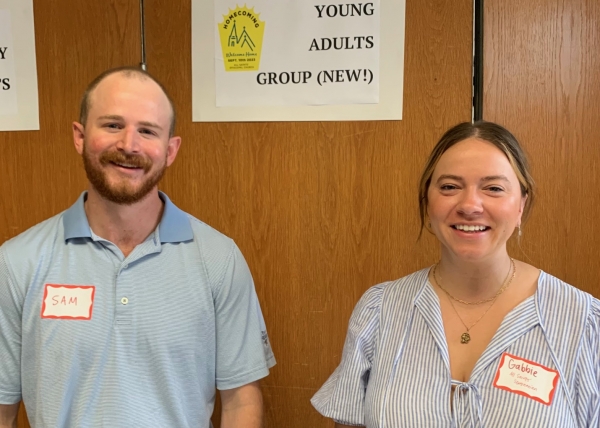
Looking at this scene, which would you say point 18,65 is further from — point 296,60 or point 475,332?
point 475,332

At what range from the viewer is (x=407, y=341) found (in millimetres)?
1176

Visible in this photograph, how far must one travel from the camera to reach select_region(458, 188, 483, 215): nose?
109cm

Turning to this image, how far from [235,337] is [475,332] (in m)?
0.61

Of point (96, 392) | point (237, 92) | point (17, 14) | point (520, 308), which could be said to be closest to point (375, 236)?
point (520, 308)

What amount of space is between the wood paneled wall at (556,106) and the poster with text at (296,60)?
315mm

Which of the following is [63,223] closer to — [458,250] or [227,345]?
[227,345]

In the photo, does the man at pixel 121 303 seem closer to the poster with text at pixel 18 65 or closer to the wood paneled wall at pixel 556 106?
the poster with text at pixel 18 65

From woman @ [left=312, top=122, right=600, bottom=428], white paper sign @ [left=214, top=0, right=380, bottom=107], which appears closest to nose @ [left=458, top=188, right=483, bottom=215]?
woman @ [left=312, top=122, right=600, bottom=428]

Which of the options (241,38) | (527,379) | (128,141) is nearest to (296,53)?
(241,38)

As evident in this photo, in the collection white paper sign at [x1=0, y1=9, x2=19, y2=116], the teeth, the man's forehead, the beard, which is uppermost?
white paper sign at [x1=0, y1=9, x2=19, y2=116]

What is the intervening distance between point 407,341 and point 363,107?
2.38 feet

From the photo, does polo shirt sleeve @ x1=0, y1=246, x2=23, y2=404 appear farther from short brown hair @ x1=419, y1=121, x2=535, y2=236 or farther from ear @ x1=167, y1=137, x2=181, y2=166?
short brown hair @ x1=419, y1=121, x2=535, y2=236

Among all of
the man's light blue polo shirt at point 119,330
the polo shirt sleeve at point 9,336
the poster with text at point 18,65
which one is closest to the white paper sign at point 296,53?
the man's light blue polo shirt at point 119,330

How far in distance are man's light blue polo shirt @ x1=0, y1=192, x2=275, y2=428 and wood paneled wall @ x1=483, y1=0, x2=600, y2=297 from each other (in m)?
0.97
